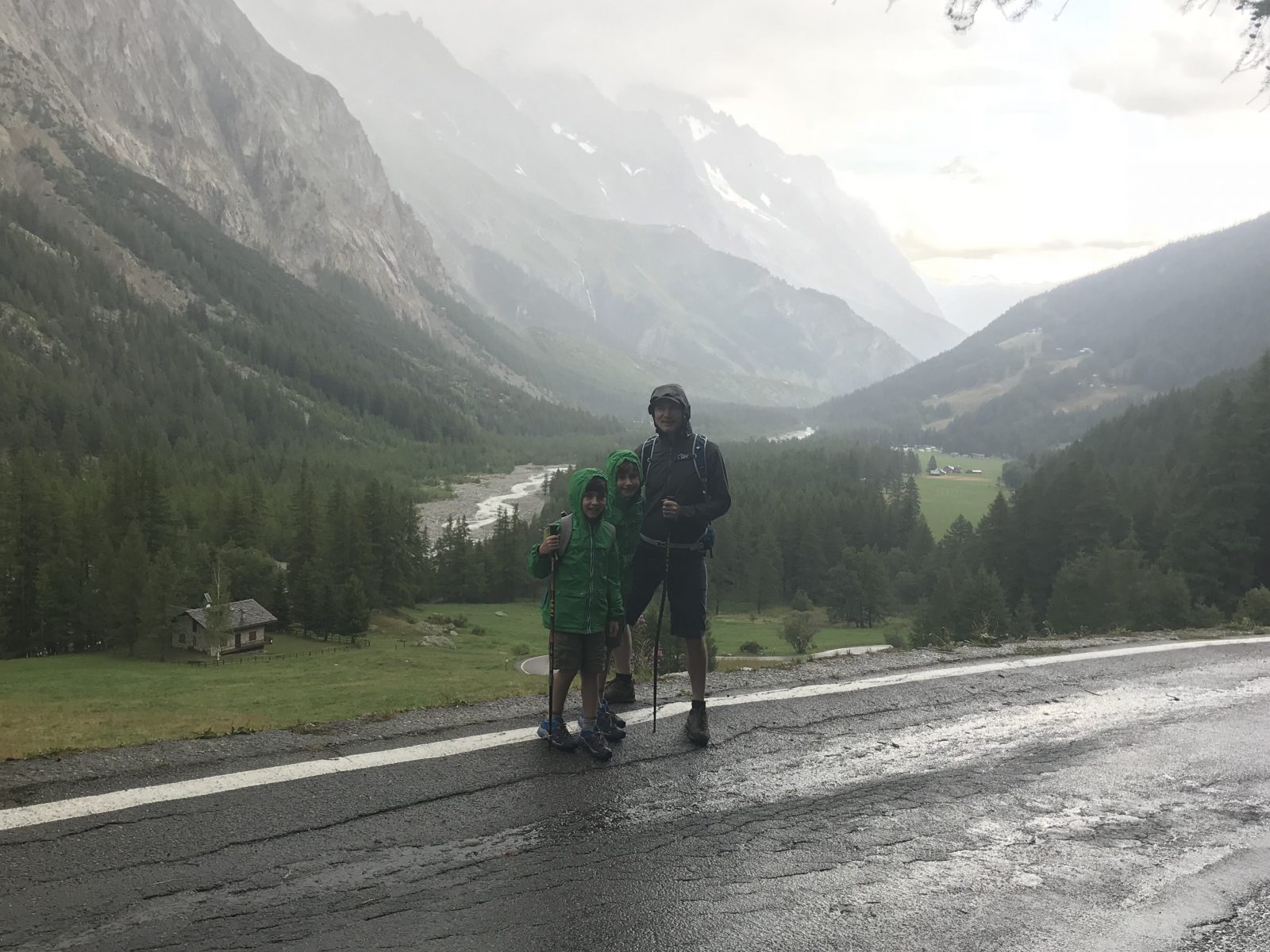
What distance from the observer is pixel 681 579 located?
8609mm

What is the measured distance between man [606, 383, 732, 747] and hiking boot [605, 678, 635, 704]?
0.93 metres

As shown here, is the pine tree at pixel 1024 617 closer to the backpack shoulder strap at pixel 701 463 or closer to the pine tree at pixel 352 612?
the pine tree at pixel 352 612

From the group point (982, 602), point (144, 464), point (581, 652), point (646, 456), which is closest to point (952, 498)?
point (982, 602)

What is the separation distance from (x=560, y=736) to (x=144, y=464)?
8280 cm

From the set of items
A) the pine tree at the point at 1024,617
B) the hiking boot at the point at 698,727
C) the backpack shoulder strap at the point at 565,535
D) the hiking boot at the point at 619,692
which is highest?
the backpack shoulder strap at the point at 565,535

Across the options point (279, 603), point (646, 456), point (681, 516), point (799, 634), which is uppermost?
point (646, 456)

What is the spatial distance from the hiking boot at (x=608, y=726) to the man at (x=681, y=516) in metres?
0.79

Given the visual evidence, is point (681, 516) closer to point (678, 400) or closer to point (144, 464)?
point (678, 400)

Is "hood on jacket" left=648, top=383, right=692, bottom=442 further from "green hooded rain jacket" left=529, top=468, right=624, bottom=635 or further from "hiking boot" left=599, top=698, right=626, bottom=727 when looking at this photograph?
"hiking boot" left=599, top=698, right=626, bottom=727

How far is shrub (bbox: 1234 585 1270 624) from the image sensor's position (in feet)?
61.4

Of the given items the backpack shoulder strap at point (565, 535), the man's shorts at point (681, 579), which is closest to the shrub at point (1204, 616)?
the man's shorts at point (681, 579)

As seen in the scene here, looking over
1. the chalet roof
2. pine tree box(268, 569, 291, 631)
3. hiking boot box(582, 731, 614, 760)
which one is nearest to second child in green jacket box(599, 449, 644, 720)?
hiking boot box(582, 731, 614, 760)

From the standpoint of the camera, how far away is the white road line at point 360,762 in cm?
575

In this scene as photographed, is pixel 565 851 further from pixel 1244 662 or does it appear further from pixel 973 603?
pixel 973 603
